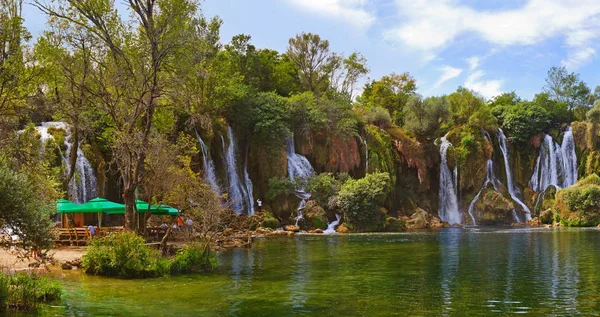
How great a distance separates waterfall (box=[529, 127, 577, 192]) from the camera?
6126cm

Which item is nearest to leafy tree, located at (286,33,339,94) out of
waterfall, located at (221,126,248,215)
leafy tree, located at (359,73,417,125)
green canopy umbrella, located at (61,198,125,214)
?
leafy tree, located at (359,73,417,125)

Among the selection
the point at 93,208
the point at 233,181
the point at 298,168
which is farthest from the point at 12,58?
the point at 298,168

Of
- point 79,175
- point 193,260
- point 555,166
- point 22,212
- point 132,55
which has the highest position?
point 132,55

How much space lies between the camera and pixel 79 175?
35.9 meters

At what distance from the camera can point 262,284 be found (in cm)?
1902

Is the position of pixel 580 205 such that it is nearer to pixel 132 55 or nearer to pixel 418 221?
pixel 418 221

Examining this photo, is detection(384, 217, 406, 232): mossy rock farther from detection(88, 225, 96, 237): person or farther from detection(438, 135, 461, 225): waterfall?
detection(88, 225, 96, 237): person

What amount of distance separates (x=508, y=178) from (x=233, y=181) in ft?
107

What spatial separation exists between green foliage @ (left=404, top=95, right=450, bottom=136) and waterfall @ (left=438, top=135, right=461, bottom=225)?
4.27 meters

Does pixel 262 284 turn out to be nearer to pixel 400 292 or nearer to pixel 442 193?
pixel 400 292

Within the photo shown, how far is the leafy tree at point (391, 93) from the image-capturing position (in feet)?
254

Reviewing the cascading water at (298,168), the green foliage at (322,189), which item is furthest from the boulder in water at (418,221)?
the cascading water at (298,168)

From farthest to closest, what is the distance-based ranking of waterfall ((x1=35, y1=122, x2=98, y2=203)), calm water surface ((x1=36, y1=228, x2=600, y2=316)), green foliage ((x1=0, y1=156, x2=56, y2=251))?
waterfall ((x1=35, y1=122, x2=98, y2=203))
calm water surface ((x1=36, y1=228, x2=600, y2=316))
green foliage ((x1=0, y1=156, x2=56, y2=251))

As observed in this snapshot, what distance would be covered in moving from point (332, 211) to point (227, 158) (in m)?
10.4
